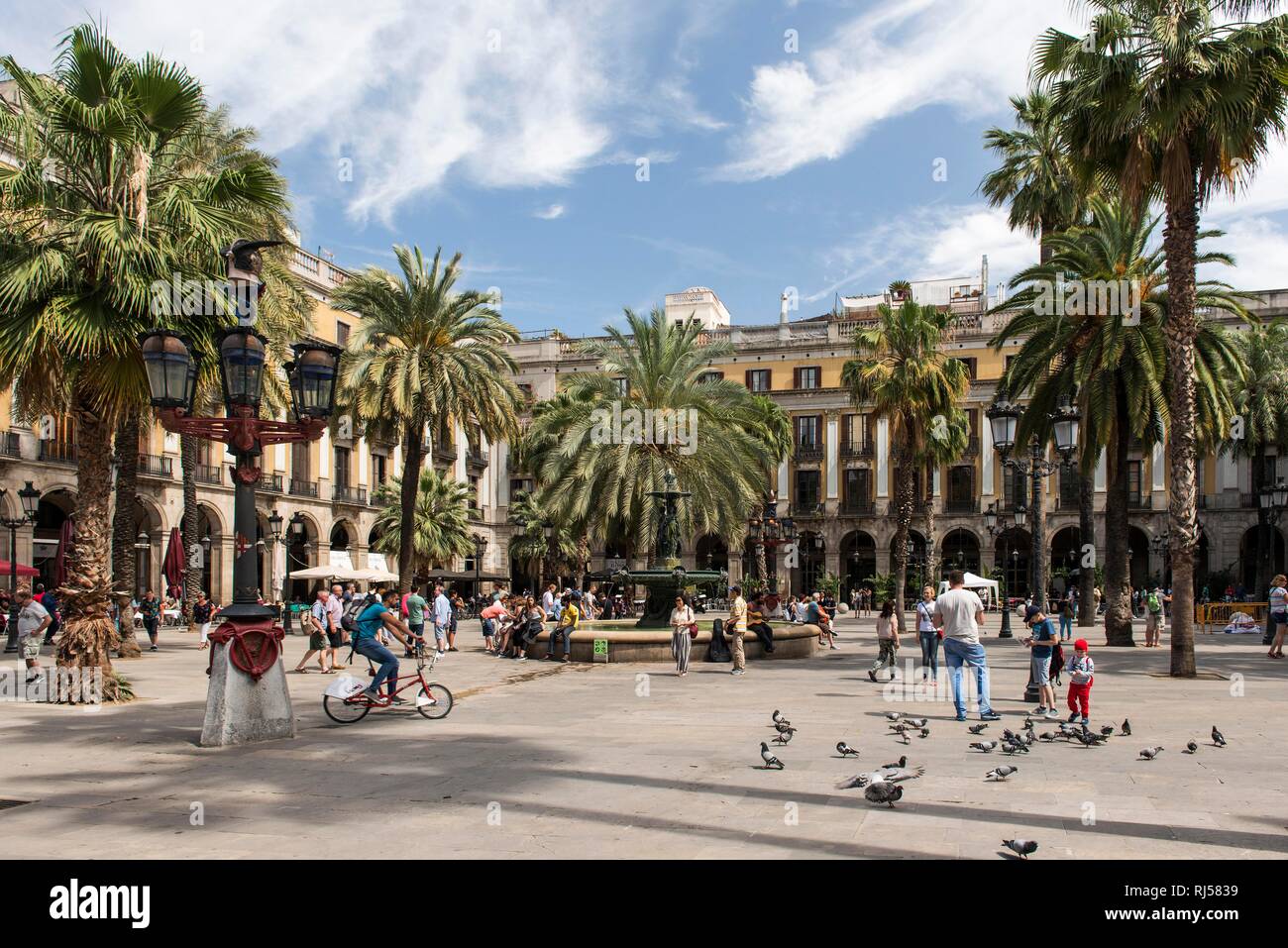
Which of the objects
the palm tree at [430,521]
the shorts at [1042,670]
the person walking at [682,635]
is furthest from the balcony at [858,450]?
the shorts at [1042,670]

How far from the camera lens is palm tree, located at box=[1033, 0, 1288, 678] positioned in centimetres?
1584

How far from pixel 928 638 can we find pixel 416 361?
610 inches

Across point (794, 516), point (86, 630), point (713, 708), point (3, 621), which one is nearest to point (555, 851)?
point (713, 708)

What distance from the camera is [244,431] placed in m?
9.91

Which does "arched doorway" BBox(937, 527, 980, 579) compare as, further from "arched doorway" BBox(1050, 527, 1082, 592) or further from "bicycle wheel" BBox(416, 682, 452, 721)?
"bicycle wheel" BBox(416, 682, 452, 721)

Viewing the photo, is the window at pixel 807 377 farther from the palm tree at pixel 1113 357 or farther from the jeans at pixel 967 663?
the jeans at pixel 967 663

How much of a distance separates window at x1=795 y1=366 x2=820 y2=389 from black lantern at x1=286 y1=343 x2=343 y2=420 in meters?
51.8

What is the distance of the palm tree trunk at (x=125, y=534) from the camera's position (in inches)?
848

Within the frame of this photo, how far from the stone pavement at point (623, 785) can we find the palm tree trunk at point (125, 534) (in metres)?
8.60

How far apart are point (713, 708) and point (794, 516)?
157 ft

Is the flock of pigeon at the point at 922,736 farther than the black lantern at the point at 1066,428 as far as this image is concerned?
No

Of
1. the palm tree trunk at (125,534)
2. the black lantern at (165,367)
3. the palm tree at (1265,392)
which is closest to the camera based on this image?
the black lantern at (165,367)
